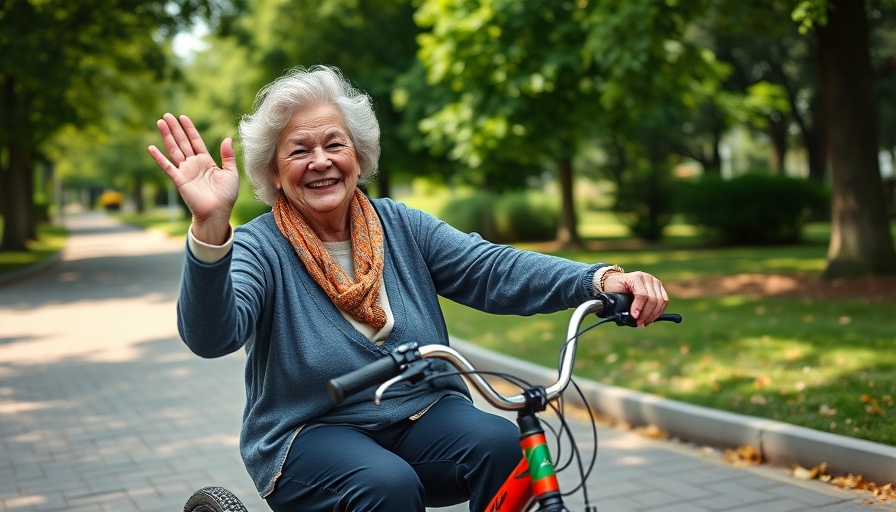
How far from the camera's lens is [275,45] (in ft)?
80.4

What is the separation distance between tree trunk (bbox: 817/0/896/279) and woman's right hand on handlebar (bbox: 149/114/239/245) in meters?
9.71

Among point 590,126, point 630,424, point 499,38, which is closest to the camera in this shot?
point 630,424

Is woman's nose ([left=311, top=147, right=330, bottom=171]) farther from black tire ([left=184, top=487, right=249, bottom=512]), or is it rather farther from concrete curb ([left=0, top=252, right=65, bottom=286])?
concrete curb ([left=0, top=252, right=65, bottom=286])

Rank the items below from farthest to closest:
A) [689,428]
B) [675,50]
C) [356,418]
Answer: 1. [675,50]
2. [689,428]
3. [356,418]

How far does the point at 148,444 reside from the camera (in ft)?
18.2

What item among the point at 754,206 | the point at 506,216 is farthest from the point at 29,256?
the point at 754,206

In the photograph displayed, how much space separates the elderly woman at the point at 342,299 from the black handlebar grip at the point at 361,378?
0.37 metres

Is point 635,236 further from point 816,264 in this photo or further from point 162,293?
point 162,293

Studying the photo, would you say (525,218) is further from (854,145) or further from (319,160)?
(319,160)

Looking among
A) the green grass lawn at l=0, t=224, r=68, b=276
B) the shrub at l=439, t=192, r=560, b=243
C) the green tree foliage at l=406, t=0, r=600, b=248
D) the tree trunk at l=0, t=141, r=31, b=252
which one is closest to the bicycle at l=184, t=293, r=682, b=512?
the green tree foliage at l=406, t=0, r=600, b=248

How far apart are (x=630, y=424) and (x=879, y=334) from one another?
2.35 metres

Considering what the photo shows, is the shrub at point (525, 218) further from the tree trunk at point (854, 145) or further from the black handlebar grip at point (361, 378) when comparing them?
the black handlebar grip at point (361, 378)

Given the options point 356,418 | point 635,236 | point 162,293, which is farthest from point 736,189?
point 356,418

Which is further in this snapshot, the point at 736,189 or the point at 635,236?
the point at 635,236
